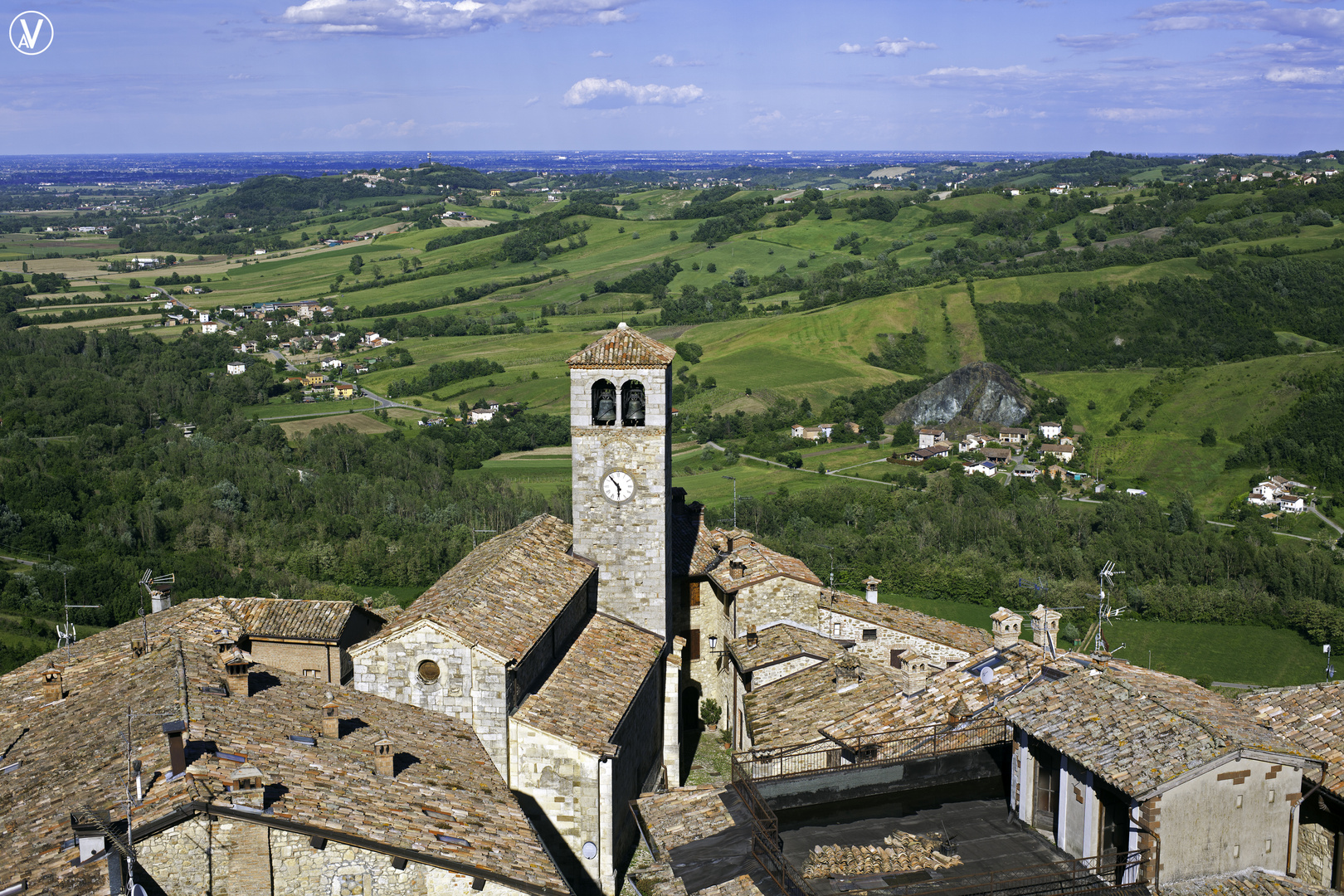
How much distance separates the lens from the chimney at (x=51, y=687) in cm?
2584

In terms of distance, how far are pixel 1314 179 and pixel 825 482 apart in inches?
5662

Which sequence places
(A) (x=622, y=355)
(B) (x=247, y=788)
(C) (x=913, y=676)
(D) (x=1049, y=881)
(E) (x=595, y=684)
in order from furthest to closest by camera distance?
(A) (x=622, y=355) → (E) (x=595, y=684) → (C) (x=913, y=676) → (B) (x=247, y=788) → (D) (x=1049, y=881)

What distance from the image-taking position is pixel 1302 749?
749 inches

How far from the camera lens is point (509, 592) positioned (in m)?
26.5

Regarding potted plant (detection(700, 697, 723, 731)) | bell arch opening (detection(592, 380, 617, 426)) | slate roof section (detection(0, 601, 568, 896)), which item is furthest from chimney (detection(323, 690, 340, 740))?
potted plant (detection(700, 697, 723, 731))

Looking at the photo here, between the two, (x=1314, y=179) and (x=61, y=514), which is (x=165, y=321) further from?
(x=1314, y=179)

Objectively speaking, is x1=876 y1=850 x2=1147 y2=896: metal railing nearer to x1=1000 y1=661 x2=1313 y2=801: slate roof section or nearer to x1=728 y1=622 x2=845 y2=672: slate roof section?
x1=1000 y1=661 x2=1313 y2=801: slate roof section

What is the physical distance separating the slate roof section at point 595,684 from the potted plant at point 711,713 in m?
5.80

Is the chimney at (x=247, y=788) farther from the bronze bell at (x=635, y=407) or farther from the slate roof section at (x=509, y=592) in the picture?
the bronze bell at (x=635, y=407)

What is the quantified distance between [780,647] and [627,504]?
21.2ft

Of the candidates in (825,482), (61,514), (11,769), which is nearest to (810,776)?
(11,769)

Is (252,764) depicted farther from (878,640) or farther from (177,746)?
(878,640)

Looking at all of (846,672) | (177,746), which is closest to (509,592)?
(846,672)

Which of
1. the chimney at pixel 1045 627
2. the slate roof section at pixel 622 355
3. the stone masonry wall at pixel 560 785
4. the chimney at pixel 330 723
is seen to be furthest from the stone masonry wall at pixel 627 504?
the chimney at pixel 1045 627
